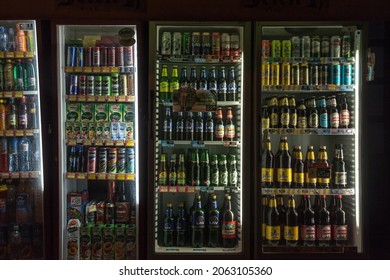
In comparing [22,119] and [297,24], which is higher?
[297,24]

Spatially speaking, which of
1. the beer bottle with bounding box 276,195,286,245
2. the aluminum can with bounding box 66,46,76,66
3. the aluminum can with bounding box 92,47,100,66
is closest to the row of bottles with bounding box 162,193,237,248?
the beer bottle with bounding box 276,195,286,245

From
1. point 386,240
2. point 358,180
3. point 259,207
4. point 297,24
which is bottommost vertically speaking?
point 386,240

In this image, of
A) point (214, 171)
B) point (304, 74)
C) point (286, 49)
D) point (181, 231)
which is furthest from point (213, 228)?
point (286, 49)

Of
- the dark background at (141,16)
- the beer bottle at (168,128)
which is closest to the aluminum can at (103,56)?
the dark background at (141,16)

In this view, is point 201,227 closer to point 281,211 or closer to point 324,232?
point 281,211

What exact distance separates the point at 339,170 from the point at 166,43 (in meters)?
1.70

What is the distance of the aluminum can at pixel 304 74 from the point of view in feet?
9.79

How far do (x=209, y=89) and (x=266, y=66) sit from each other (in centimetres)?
→ 48

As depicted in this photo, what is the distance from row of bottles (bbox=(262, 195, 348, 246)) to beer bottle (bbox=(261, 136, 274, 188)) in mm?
175

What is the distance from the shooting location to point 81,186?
3254 millimetres

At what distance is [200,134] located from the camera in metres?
3.02

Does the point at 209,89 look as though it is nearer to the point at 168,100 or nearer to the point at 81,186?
the point at 168,100

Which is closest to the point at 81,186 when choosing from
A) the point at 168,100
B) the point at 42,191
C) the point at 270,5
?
the point at 42,191

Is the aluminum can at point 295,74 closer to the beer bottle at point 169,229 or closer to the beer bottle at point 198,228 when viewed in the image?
the beer bottle at point 198,228
